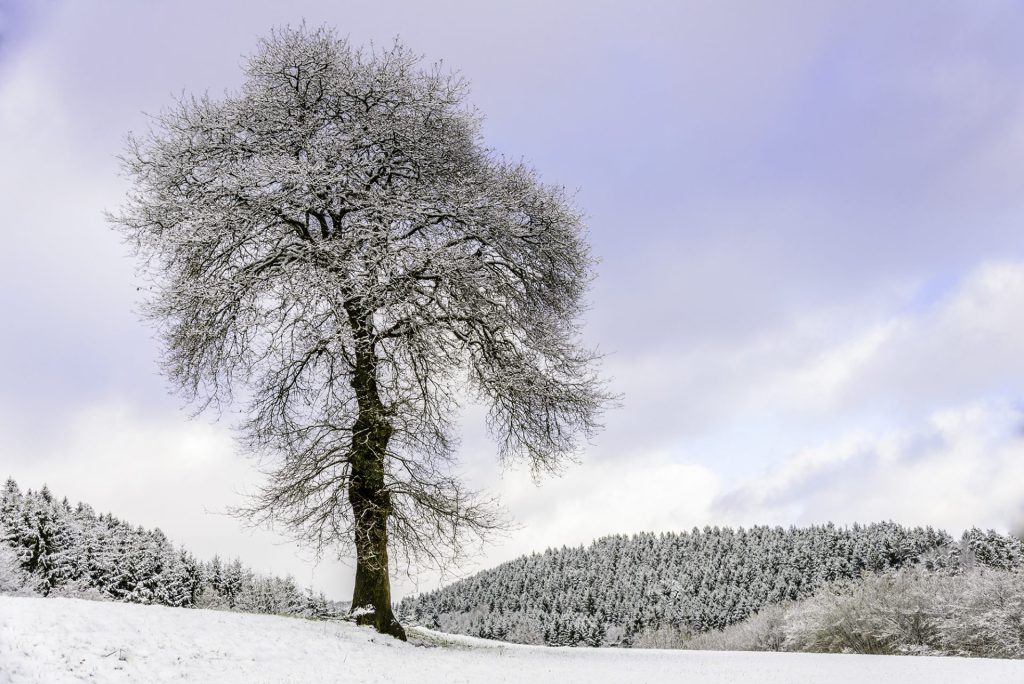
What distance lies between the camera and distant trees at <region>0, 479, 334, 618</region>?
4272 cm

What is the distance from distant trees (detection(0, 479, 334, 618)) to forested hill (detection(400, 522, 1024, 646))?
2608 cm

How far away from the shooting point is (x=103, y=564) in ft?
159

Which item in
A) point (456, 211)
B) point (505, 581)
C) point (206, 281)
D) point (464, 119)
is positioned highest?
point (464, 119)

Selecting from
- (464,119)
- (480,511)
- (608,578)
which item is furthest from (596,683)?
(608,578)

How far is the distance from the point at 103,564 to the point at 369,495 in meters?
43.9

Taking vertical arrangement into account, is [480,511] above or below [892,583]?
above

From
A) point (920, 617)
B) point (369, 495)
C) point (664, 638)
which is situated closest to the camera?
point (369, 495)

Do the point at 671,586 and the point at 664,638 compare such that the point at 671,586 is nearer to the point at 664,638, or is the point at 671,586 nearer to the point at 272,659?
the point at 664,638

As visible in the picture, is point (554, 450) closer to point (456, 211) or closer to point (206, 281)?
point (456, 211)

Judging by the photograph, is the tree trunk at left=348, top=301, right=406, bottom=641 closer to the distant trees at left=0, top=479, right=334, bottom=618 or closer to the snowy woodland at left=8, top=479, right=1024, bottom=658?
the snowy woodland at left=8, top=479, right=1024, bottom=658

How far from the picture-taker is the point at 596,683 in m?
11.6

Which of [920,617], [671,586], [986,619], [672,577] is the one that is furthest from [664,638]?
[986,619]

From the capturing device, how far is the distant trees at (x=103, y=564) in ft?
140

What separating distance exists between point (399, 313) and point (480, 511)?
410 centimetres
